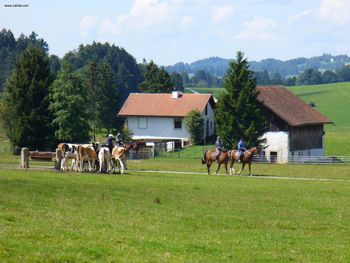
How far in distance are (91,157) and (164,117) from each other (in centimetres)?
5395

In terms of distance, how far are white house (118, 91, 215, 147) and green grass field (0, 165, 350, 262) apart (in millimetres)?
61027

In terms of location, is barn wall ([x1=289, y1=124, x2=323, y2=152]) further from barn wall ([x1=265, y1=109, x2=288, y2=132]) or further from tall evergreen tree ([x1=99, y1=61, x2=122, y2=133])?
tall evergreen tree ([x1=99, y1=61, x2=122, y2=133])

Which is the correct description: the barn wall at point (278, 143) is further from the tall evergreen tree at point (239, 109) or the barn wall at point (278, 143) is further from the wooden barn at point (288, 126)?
the tall evergreen tree at point (239, 109)

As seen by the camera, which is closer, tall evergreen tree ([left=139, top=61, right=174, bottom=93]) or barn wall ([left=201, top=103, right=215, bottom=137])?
barn wall ([left=201, top=103, right=215, bottom=137])

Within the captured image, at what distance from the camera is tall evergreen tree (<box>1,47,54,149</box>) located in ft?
250

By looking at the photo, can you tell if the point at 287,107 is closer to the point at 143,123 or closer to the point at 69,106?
the point at 143,123

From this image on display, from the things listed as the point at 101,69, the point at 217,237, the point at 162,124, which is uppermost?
the point at 101,69

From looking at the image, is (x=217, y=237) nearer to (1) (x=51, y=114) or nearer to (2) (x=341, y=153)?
(1) (x=51, y=114)

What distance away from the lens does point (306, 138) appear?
90.0m

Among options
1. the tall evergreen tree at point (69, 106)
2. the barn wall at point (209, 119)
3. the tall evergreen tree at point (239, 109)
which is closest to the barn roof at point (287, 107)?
the tall evergreen tree at point (239, 109)

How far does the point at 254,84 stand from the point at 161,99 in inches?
896

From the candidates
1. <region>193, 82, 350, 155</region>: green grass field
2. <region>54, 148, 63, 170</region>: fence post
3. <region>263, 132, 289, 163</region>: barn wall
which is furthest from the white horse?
<region>193, 82, 350, 155</region>: green grass field

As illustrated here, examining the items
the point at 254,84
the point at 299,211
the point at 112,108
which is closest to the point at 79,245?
the point at 299,211

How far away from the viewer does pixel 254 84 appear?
256 ft
